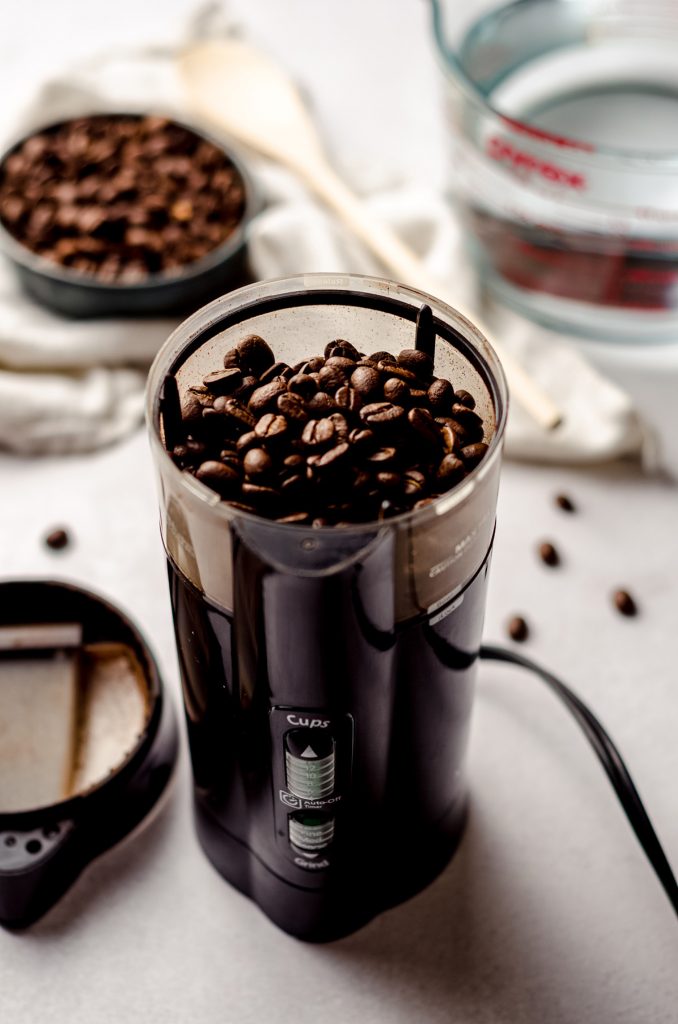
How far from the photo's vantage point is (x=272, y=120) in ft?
4.80

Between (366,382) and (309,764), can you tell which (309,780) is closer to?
(309,764)

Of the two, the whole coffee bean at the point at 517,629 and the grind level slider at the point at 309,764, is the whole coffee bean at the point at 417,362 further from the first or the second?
the whole coffee bean at the point at 517,629

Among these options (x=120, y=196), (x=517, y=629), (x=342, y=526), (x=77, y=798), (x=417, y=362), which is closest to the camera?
(x=342, y=526)

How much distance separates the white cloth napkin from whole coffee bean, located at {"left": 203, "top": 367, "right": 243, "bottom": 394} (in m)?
0.51

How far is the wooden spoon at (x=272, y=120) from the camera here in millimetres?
1342

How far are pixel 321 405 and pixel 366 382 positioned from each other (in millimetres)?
31

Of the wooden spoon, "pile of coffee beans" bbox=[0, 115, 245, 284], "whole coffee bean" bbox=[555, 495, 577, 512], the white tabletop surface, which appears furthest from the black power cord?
"pile of coffee beans" bbox=[0, 115, 245, 284]

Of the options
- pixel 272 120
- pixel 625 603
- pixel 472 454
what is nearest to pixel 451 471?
pixel 472 454

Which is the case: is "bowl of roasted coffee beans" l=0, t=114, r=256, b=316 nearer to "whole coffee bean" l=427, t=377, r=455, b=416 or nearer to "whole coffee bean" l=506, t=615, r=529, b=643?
"whole coffee bean" l=506, t=615, r=529, b=643

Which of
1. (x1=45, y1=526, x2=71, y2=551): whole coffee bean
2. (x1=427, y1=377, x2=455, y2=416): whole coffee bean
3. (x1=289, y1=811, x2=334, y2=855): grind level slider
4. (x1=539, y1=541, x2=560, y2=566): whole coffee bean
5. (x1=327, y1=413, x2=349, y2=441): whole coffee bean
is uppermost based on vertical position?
(x1=327, y1=413, x2=349, y2=441): whole coffee bean

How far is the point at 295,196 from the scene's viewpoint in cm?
142

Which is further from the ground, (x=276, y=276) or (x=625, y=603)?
(x=276, y=276)

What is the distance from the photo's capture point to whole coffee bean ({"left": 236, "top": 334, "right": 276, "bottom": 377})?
2.59 ft

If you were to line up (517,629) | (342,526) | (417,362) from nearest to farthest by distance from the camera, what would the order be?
(342,526), (417,362), (517,629)
